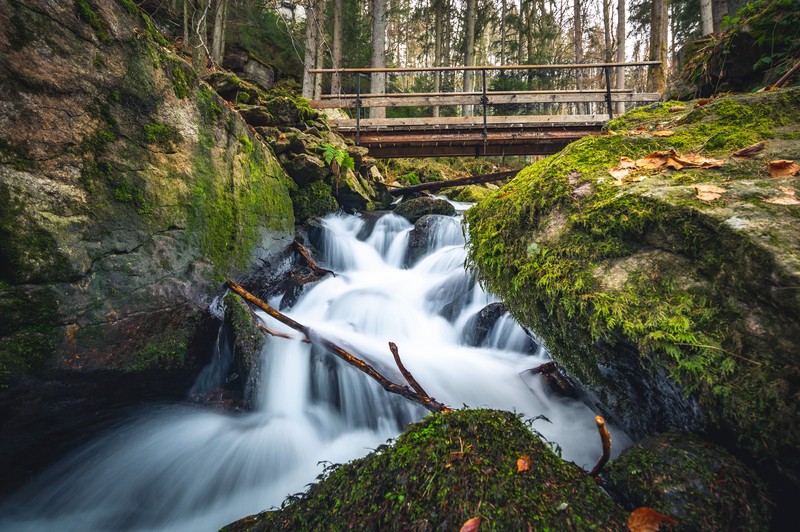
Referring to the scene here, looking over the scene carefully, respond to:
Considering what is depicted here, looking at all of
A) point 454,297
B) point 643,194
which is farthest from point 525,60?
point 643,194

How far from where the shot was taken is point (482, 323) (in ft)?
13.9

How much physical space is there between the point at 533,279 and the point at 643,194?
0.75 metres

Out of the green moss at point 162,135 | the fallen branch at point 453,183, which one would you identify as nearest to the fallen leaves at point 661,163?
the green moss at point 162,135

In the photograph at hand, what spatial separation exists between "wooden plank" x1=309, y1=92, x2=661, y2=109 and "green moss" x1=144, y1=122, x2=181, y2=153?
664 centimetres

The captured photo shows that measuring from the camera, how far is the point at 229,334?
3449 millimetres

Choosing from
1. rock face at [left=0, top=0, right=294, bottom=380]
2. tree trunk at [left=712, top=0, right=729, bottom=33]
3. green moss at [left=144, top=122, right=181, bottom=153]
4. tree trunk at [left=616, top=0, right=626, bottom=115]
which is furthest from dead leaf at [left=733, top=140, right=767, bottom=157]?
tree trunk at [left=616, top=0, right=626, bottom=115]

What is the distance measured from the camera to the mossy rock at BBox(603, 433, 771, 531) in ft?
3.96

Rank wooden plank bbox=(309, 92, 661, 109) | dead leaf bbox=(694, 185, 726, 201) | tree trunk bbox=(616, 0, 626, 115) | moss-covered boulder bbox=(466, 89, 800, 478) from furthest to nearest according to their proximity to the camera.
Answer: tree trunk bbox=(616, 0, 626, 115) → wooden plank bbox=(309, 92, 661, 109) → dead leaf bbox=(694, 185, 726, 201) → moss-covered boulder bbox=(466, 89, 800, 478)

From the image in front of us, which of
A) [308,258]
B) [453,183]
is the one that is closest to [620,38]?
[453,183]

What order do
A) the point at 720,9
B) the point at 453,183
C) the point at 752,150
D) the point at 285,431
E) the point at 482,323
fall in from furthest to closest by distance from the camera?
1. the point at 453,183
2. the point at 720,9
3. the point at 482,323
4. the point at 285,431
5. the point at 752,150

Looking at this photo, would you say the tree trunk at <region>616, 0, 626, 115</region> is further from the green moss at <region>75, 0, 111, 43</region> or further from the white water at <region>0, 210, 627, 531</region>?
the green moss at <region>75, 0, 111, 43</region>

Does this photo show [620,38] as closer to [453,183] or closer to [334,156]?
[453,183]

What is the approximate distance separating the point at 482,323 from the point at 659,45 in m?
14.5

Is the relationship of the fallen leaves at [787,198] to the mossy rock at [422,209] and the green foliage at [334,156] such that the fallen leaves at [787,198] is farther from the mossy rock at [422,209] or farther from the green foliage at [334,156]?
the mossy rock at [422,209]
